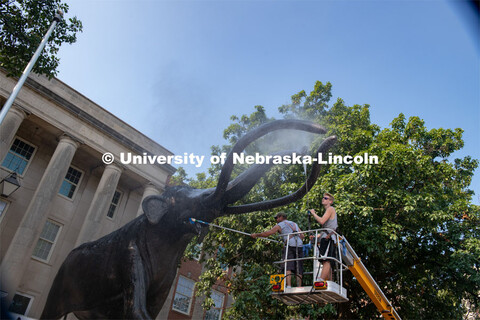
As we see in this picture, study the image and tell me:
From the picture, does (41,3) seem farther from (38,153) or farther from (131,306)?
(38,153)

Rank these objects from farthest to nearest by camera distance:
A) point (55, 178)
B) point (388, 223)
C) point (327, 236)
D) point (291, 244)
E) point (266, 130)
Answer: point (55, 178) < point (388, 223) < point (291, 244) < point (327, 236) < point (266, 130)

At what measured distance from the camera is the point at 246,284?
1450 cm

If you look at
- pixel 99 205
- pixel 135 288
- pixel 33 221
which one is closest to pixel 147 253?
pixel 135 288

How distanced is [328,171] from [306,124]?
396 inches

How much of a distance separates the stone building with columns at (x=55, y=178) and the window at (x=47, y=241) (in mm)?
45

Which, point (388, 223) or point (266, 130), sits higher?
point (388, 223)

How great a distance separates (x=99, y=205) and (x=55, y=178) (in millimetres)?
2390

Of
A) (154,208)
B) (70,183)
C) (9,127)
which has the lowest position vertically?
(154,208)

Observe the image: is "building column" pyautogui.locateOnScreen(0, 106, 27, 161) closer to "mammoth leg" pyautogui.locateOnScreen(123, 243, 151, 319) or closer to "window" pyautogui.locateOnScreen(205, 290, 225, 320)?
"mammoth leg" pyautogui.locateOnScreen(123, 243, 151, 319)

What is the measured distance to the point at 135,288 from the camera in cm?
480

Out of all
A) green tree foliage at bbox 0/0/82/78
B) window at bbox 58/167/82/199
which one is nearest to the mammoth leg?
green tree foliage at bbox 0/0/82/78

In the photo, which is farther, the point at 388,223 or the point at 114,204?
the point at 114,204

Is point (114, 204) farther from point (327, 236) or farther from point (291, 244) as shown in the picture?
point (327, 236)

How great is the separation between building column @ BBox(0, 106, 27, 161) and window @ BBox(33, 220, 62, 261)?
4531 mm
